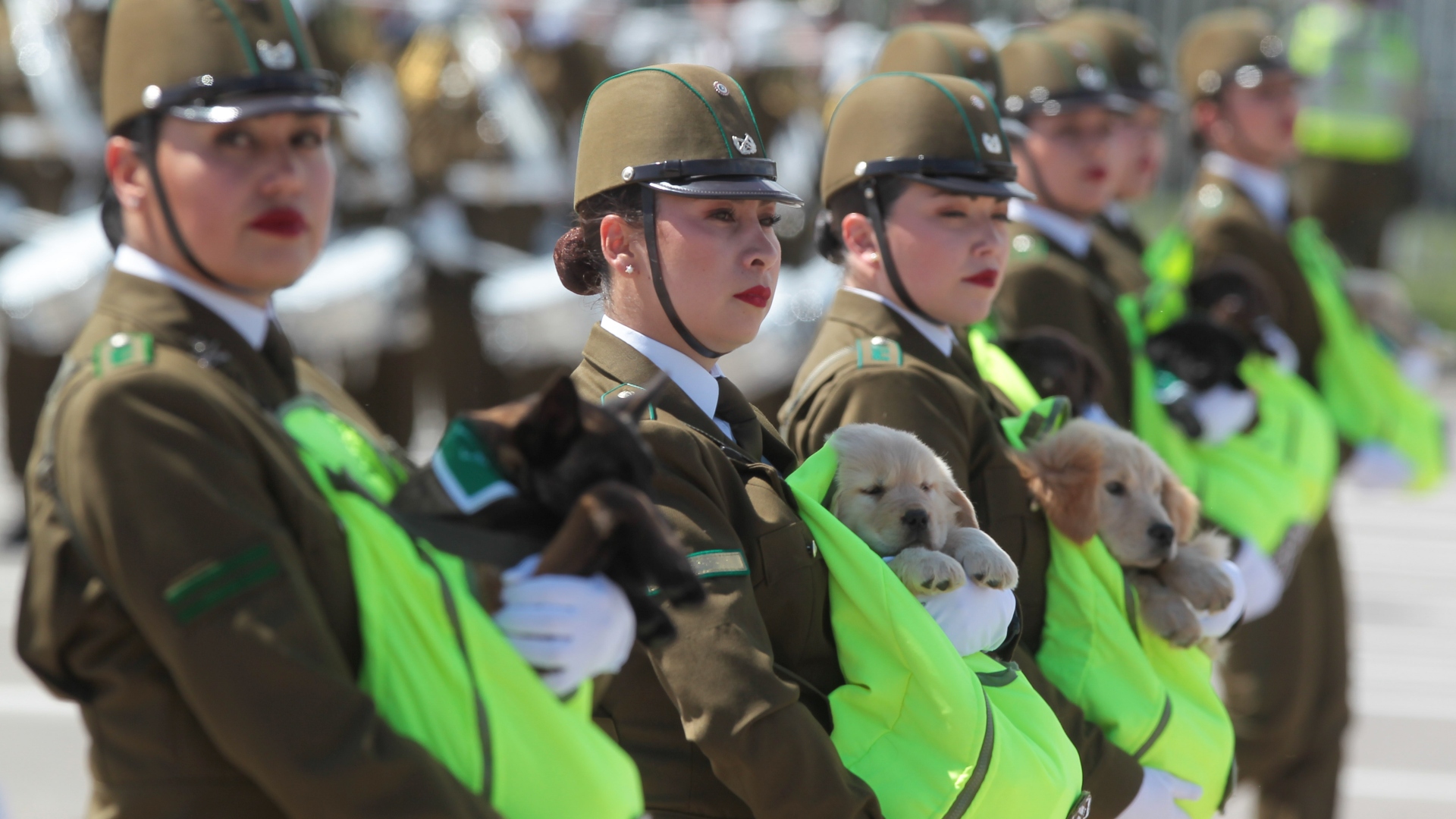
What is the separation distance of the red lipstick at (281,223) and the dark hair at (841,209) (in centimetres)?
138

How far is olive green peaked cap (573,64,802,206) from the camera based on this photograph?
276 centimetres

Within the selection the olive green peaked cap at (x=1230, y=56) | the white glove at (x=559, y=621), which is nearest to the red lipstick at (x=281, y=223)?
the white glove at (x=559, y=621)

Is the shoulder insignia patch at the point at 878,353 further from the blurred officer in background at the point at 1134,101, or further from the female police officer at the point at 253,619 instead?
the blurred officer in background at the point at 1134,101

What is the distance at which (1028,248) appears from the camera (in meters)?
4.55

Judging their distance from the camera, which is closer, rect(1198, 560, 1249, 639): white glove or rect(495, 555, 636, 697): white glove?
rect(495, 555, 636, 697): white glove

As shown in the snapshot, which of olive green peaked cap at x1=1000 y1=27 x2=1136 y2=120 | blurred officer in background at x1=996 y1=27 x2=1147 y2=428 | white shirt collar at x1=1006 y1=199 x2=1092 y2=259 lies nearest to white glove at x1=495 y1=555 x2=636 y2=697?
blurred officer in background at x1=996 y1=27 x2=1147 y2=428

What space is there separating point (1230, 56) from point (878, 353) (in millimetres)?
3146

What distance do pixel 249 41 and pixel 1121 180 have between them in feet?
11.3

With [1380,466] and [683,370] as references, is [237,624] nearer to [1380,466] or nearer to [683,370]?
[683,370]

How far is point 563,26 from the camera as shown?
11273 mm

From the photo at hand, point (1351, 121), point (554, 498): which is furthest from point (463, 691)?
point (1351, 121)

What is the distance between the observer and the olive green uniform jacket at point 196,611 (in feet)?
6.64

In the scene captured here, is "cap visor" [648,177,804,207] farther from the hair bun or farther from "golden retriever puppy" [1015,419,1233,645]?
"golden retriever puppy" [1015,419,1233,645]

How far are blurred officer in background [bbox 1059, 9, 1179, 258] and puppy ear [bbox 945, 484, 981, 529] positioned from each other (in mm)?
2181
